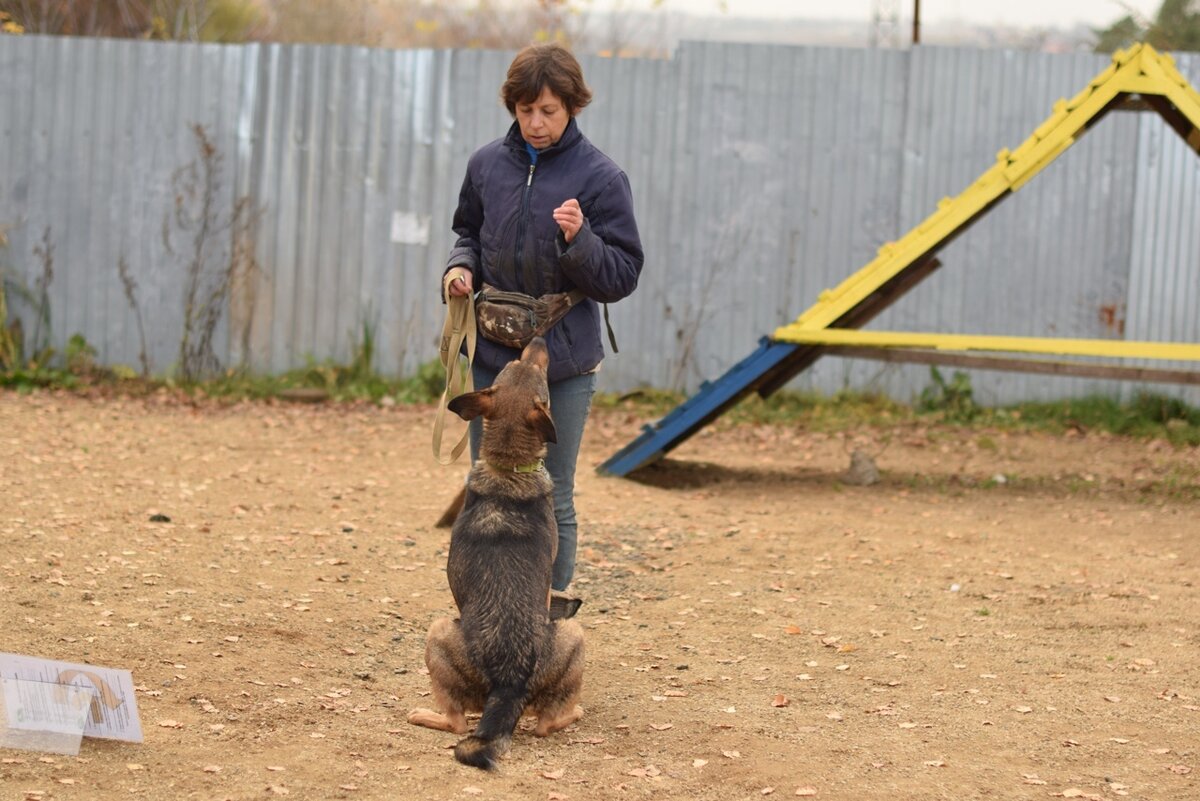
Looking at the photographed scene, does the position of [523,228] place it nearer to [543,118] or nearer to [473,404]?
[543,118]

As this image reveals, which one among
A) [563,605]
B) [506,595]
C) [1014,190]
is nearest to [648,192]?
[1014,190]

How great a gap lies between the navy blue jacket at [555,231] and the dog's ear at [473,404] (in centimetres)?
38

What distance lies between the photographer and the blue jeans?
4.54 metres

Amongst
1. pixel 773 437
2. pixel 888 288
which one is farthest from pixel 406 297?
pixel 888 288

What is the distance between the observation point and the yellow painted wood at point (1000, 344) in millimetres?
7516

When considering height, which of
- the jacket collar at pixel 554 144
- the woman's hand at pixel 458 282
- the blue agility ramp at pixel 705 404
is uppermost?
the jacket collar at pixel 554 144

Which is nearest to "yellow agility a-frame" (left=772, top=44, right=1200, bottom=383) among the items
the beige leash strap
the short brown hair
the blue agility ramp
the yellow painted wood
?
the yellow painted wood

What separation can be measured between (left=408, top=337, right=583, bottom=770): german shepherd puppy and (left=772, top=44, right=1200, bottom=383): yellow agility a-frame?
3973 mm

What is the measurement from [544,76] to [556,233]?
0.51 metres

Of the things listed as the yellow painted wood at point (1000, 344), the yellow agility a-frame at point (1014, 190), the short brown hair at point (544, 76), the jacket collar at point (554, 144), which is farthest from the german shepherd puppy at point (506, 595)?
the yellow agility a-frame at point (1014, 190)

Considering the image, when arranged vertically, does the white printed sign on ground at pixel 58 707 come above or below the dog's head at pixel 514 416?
below

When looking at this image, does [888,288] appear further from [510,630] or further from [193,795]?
[193,795]

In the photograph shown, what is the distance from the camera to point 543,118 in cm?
437

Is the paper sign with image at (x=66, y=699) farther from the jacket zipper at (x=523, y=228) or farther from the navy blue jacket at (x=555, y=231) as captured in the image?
the jacket zipper at (x=523, y=228)
